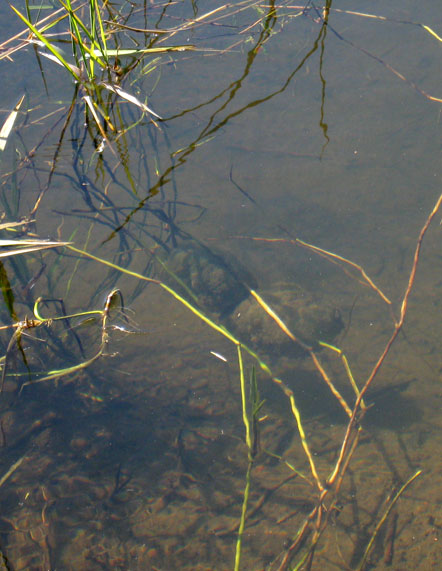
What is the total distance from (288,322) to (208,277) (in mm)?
612

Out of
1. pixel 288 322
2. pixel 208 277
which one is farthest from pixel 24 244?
pixel 288 322

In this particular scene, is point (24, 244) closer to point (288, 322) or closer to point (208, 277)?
point (208, 277)

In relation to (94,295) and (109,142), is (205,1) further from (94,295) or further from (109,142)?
(94,295)

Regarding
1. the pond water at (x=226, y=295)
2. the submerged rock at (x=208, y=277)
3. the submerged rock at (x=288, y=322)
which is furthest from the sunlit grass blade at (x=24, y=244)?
the submerged rock at (x=288, y=322)

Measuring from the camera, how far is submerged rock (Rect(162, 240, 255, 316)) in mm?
3301

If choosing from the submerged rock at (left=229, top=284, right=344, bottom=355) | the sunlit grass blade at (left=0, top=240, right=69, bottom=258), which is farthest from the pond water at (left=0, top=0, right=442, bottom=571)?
the sunlit grass blade at (left=0, top=240, right=69, bottom=258)

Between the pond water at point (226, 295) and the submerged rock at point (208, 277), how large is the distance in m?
0.02

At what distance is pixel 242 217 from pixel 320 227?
56 centimetres

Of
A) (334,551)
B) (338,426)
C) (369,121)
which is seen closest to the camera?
(334,551)

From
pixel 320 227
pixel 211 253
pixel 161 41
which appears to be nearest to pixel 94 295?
pixel 211 253

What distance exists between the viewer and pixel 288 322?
3141mm

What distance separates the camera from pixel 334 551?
86.6 inches

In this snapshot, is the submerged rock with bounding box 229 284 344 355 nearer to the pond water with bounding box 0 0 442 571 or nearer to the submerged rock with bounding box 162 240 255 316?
the pond water with bounding box 0 0 442 571

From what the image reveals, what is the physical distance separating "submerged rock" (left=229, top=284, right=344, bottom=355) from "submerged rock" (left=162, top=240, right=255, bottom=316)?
0.40ft
